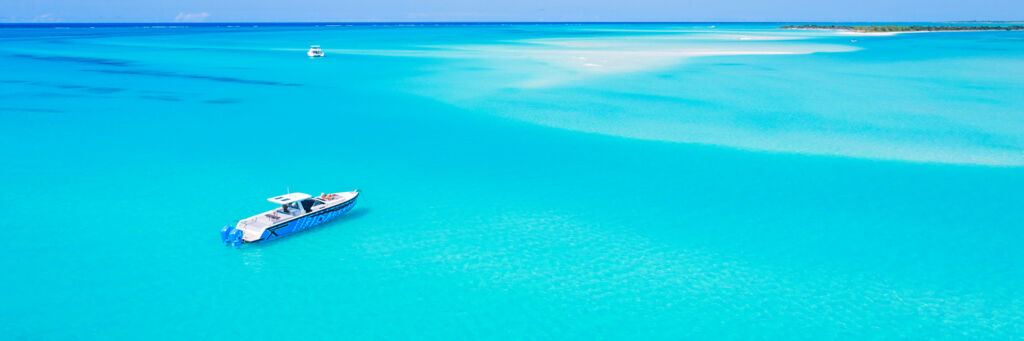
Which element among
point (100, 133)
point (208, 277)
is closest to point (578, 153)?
point (208, 277)

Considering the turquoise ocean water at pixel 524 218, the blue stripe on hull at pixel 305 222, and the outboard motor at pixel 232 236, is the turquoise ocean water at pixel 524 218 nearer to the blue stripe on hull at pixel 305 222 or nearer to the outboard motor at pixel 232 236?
the blue stripe on hull at pixel 305 222

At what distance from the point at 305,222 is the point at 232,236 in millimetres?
2722

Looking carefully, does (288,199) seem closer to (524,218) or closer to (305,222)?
(305,222)

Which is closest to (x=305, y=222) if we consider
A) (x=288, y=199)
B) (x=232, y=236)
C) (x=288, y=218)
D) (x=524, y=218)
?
(x=288, y=218)

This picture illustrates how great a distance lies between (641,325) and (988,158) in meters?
29.1

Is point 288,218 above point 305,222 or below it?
above

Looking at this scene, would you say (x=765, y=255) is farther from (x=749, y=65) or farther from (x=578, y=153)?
(x=749, y=65)

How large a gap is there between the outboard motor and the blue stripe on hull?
2.61 feet

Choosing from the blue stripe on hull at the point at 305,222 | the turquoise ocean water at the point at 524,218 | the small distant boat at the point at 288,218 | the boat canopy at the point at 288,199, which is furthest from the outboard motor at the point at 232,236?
the boat canopy at the point at 288,199

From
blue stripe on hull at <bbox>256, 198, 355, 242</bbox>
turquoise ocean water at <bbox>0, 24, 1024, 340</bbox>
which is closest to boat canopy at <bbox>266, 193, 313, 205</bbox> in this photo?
blue stripe on hull at <bbox>256, 198, 355, 242</bbox>

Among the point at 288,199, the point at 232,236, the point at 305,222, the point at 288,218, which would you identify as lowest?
the point at 232,236

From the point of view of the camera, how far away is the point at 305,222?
2672 cm

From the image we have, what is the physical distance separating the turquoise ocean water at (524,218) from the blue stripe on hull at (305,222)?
33cm

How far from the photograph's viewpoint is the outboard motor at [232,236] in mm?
25234
